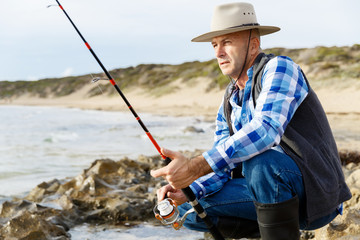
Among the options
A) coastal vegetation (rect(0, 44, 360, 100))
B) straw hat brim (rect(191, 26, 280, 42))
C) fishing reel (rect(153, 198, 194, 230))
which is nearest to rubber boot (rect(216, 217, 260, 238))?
fishing reel (rect(153, 198, 194, 230))

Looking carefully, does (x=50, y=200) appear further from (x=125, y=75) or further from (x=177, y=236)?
(x=125, y=75)

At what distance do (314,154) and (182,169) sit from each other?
649 millimetres

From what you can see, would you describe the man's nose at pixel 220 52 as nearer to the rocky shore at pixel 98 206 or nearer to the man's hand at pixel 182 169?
the man's hand at pixel 182 169

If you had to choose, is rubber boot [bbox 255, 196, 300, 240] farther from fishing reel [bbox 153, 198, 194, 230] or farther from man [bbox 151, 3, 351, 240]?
fishing reel [bbox 153, 198, 194, 230]

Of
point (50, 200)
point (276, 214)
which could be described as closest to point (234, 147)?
point (276, 214)

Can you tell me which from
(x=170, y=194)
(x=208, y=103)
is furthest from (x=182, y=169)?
(x=208, y=103)

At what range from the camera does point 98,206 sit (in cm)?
469

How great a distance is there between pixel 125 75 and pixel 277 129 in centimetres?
5394

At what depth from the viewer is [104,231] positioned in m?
4.14

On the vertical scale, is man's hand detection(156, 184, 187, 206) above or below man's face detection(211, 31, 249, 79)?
below

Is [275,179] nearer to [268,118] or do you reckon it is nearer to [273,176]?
[273,176]

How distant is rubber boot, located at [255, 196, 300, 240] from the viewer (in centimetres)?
201

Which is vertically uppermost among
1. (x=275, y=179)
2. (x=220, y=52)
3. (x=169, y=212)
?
(x=220, y=52)

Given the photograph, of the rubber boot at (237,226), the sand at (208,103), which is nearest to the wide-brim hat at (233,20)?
the rubber boot at (237,226)
